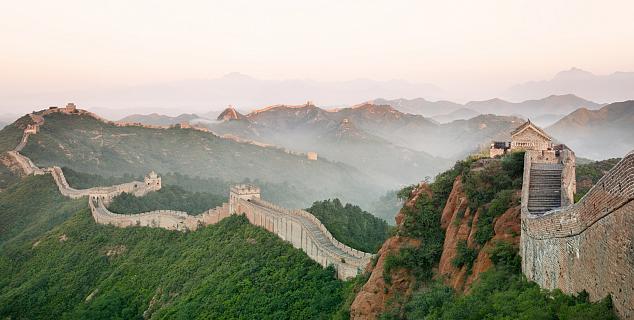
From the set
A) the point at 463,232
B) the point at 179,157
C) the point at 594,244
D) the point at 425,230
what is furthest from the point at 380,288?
the point at 179,157

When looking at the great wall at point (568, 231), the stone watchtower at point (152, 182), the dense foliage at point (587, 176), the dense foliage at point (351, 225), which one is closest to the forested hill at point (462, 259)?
the great wall at point (568, 231)

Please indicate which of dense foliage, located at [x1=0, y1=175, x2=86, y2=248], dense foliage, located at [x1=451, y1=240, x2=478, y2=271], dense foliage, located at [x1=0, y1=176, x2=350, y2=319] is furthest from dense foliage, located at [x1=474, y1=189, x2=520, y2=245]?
dense foliage, located at [x1=0, y1=175, x2=86, y2=248]

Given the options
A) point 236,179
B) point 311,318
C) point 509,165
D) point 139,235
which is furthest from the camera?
point 236,179

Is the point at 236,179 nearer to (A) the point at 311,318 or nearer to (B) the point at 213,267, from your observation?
(B) the point at 213,267

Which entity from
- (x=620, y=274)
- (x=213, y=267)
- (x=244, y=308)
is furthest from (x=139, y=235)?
(x=620, y=274)

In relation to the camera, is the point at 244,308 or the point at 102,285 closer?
the point at 244,308

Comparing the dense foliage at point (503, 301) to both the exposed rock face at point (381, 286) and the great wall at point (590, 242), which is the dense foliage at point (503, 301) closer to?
the great wall at point (590, 242)

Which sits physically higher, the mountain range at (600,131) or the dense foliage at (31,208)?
the mountain range at (600,131)
